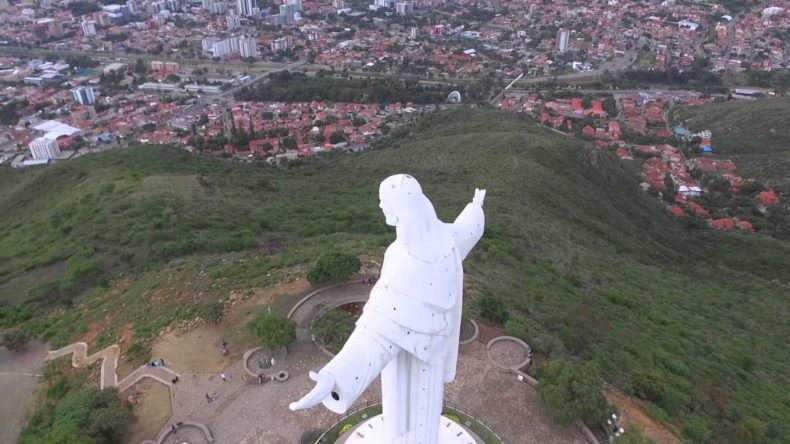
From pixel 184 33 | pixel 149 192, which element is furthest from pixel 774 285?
pixel 184 33

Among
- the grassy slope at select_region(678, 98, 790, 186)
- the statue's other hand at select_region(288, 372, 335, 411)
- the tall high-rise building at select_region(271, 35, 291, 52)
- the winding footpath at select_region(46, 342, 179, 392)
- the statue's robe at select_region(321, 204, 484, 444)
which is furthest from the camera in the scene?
the tall high-rise building at select_region(271, 35, 291, 52)

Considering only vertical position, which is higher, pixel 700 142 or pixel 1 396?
pixel 1 396

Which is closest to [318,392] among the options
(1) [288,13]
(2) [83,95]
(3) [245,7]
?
(2) [83,95]

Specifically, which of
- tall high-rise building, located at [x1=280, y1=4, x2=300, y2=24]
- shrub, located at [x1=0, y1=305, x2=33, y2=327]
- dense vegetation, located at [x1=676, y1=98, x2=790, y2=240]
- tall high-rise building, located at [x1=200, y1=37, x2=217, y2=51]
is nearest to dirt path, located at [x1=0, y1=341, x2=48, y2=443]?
shrub, located at [x1=0, y1=305, x2=33, y2=327]

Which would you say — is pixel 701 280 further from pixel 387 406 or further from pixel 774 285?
pixel 387 406

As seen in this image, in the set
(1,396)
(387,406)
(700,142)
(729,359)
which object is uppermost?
(387,406)

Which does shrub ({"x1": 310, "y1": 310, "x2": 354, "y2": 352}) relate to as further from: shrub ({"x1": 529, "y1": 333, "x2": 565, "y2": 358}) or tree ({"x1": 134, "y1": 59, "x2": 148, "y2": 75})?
tree ({"x1": 134, "y1": 59, "x2": 148, "y2": 75})
